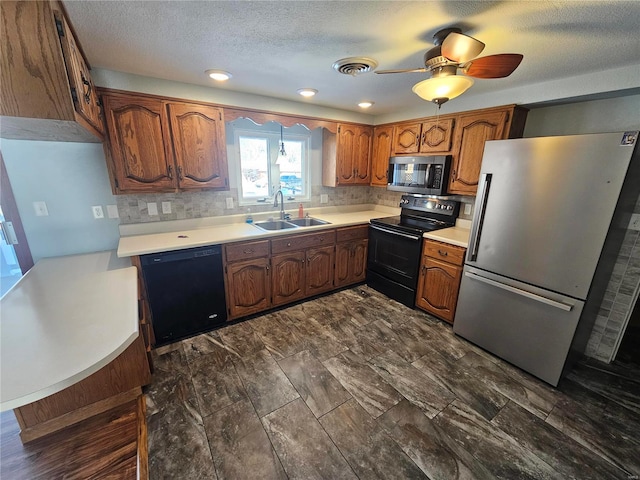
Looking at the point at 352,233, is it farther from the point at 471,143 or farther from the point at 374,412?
the point at 374,412

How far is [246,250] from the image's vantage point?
2523 mm

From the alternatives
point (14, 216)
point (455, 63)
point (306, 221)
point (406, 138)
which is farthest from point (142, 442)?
point (406, 138)

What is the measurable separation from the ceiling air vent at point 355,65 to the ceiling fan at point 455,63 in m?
0.41

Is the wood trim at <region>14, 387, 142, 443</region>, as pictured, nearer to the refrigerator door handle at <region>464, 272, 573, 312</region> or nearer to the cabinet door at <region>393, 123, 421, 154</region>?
the refrigerator door handle at <region>464, 272, 573, 312</region>

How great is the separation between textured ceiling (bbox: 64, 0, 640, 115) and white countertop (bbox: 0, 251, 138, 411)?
138 centimetres

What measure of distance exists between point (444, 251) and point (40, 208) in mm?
3476

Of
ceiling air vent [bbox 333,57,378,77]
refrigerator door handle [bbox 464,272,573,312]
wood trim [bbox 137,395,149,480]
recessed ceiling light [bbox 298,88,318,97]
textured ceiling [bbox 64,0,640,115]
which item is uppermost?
recessed ceiling light [bbox 298,88,318,97]

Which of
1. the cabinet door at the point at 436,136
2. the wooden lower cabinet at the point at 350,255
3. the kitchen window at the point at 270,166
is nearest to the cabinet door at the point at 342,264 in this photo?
the wooden lower cabinet at the point at 350,255

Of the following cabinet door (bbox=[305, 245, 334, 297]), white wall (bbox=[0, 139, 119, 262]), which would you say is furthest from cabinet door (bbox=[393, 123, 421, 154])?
white wall (bbox=[0, 139, 119, 262])

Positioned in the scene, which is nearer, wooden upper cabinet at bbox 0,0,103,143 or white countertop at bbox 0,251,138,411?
white countertop at bbox 0,251,138,411

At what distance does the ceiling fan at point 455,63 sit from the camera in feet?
4.21

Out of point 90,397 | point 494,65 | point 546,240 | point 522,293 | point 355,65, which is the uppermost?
point 355,65

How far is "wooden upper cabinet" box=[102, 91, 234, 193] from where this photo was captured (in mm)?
2102

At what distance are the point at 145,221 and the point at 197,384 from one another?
156 centimetres
